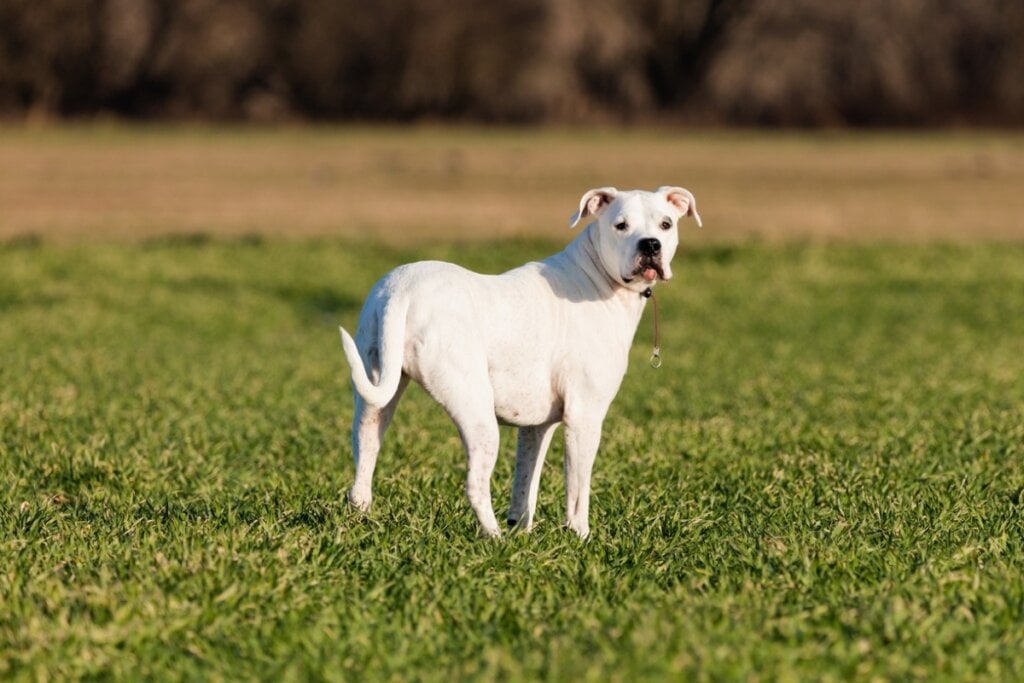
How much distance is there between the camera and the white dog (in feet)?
25.9

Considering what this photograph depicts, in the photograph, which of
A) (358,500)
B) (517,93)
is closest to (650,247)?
(358,500)

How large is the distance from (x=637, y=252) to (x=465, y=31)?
101 m

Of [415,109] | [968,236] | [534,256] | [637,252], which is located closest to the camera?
[637,252]

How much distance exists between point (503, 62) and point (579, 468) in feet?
309

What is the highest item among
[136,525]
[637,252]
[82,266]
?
[637,252]

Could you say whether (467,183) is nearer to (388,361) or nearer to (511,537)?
(511,537)

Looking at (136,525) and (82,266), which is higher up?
(136,525)

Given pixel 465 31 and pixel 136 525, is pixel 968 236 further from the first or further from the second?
pixel 465 31

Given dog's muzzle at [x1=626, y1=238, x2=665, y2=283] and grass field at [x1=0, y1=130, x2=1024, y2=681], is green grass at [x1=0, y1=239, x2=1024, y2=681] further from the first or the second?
dog's muzzle at [x1=626, y1=238, x2=665, y2=283]

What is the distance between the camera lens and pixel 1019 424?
13570 millimetres

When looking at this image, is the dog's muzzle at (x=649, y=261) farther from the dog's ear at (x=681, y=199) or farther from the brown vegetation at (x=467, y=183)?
the brown vegetation at (x=467, y=183)

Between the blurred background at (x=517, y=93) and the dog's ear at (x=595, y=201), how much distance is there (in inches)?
1838

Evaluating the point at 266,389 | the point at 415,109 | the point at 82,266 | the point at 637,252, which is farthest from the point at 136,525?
the point at 415,109

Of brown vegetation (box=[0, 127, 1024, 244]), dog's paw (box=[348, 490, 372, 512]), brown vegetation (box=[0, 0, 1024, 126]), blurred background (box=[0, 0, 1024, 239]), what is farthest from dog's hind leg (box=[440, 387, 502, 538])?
brown vegetation (box=[0, 0, 1024, 126])
